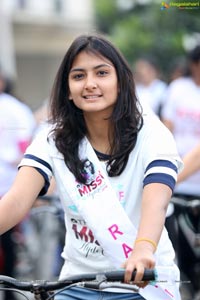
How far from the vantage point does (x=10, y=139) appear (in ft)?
24.8

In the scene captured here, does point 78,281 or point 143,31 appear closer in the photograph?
point 78,281

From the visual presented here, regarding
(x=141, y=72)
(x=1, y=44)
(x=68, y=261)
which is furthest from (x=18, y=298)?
(x=1, y=44)

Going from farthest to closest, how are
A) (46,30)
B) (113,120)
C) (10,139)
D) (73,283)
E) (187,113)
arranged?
(46,30) < (10,139) < (187,113) < (113,120) < (73,283)

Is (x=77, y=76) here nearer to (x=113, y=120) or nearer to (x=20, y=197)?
(x=113, y=120)

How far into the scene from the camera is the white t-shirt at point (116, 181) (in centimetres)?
340

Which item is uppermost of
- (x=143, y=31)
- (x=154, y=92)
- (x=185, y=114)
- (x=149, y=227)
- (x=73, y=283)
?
(x=143, y=31)

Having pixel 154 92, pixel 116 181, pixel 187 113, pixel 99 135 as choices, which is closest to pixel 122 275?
pixel 116 181

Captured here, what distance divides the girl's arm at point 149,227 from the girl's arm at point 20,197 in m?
0.48

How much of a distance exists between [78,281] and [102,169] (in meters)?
0.67

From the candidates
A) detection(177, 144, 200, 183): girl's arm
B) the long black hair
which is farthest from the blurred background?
the long black hair

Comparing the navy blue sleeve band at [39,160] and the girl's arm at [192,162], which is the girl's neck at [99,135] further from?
the girl's arm at [192,162]

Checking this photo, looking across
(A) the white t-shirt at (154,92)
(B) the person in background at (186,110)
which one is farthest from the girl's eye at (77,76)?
(A) the white t-shirt at (154,92)

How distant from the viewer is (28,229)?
9328 millimetres

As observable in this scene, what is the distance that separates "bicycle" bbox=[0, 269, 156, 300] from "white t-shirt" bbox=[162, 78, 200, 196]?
3.91 meters
